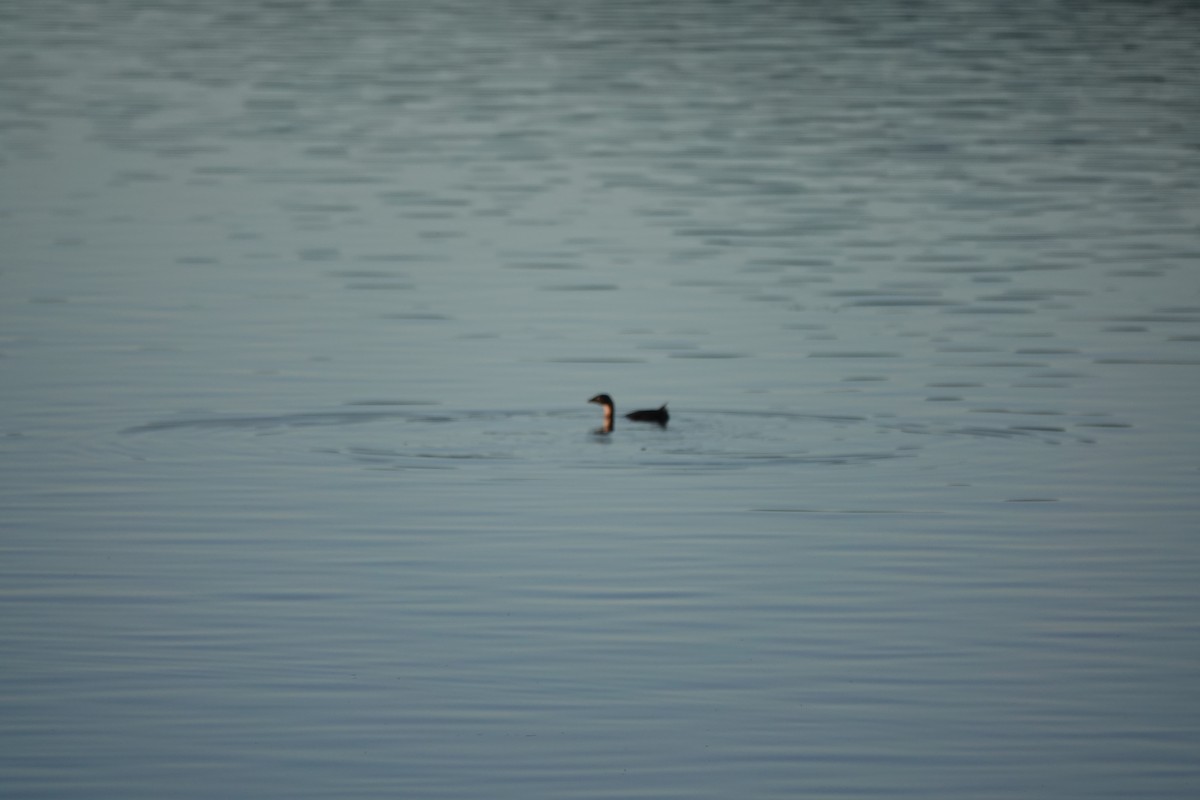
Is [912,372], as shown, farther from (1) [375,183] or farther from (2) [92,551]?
(1) [375,183]

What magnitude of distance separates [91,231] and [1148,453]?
18826 millimetres

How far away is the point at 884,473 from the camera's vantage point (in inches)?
802

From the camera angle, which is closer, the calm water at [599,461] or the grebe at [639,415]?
the calm water at [599,461]

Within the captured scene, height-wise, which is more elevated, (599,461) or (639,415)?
(639,415)

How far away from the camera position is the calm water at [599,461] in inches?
524

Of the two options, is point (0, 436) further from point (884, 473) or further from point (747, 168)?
point (747, 168)

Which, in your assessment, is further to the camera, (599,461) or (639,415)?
(639,415)

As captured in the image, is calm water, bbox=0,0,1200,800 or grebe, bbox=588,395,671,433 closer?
calm water, bbox=0,0,1200,800

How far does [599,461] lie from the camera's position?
21188mm

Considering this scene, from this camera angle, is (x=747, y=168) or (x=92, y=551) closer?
(x=92, y=551)

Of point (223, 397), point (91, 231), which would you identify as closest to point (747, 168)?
point (91, 231)

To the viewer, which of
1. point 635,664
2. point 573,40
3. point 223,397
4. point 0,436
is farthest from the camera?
point 573,40

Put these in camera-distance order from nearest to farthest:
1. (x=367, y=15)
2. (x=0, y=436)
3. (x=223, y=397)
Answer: (x=0, y=436)
(x=223, y=397)
(x=367, y=15)

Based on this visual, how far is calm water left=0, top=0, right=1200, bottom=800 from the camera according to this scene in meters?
13.3
